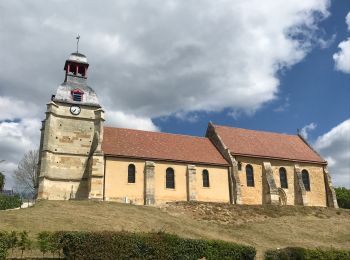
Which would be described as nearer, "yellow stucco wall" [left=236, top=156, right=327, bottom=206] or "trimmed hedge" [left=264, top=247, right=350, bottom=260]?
"trimmed hedge" [left=264, top=247, right=350, bottom=260]

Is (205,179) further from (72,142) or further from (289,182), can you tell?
(72,142)

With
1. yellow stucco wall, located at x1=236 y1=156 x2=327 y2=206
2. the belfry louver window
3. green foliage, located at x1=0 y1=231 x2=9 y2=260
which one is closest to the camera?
green foliage, located at x1=0 y1=231 x2=9 y2=260

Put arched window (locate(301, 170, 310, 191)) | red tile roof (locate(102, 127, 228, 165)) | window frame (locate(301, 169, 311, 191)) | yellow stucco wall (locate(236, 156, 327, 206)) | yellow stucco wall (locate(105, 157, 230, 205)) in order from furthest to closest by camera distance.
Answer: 1. arched window (locate(301, 170, 310, 191))
2. window frame (locate(301, 169, 311, 191))
3. yellow stucco wall (locate(236, 156, 327, 206))
4. red tile roof (locate(102, 127, 228, 165))
5. yellow stucco wall (locate(105, 157, 230, 205))

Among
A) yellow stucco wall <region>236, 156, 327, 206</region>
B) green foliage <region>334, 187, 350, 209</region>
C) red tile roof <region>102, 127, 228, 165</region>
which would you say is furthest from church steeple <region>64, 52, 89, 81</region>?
green foliage <region>334, 187, 350, 209</region>

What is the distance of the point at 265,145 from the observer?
1698 inches

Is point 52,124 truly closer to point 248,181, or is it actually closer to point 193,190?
point 193,190

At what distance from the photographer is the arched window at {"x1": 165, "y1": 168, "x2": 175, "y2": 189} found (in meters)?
35.7

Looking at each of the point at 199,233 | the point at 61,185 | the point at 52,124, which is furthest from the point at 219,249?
the point at 52,124

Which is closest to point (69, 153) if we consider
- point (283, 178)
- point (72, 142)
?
point (72, 142)

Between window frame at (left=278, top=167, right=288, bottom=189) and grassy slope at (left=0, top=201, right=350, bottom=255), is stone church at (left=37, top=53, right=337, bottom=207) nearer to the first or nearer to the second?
window frame at (left=278, top=167, right=288, bottom=189)

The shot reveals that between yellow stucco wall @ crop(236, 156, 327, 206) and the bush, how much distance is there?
22167 millimetres

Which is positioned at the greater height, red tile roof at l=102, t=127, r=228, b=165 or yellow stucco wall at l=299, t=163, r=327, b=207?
red tile roof at l=102, t=127, r=228, b=165

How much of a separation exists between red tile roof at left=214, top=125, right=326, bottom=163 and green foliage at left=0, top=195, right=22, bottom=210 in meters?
21.2

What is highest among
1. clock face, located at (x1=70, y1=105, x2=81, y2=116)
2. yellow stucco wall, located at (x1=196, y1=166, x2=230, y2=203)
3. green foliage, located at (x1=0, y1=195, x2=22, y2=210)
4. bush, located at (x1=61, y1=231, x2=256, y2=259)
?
clock face, located at (x1=70, y1=105, x2=81, y2=116)
